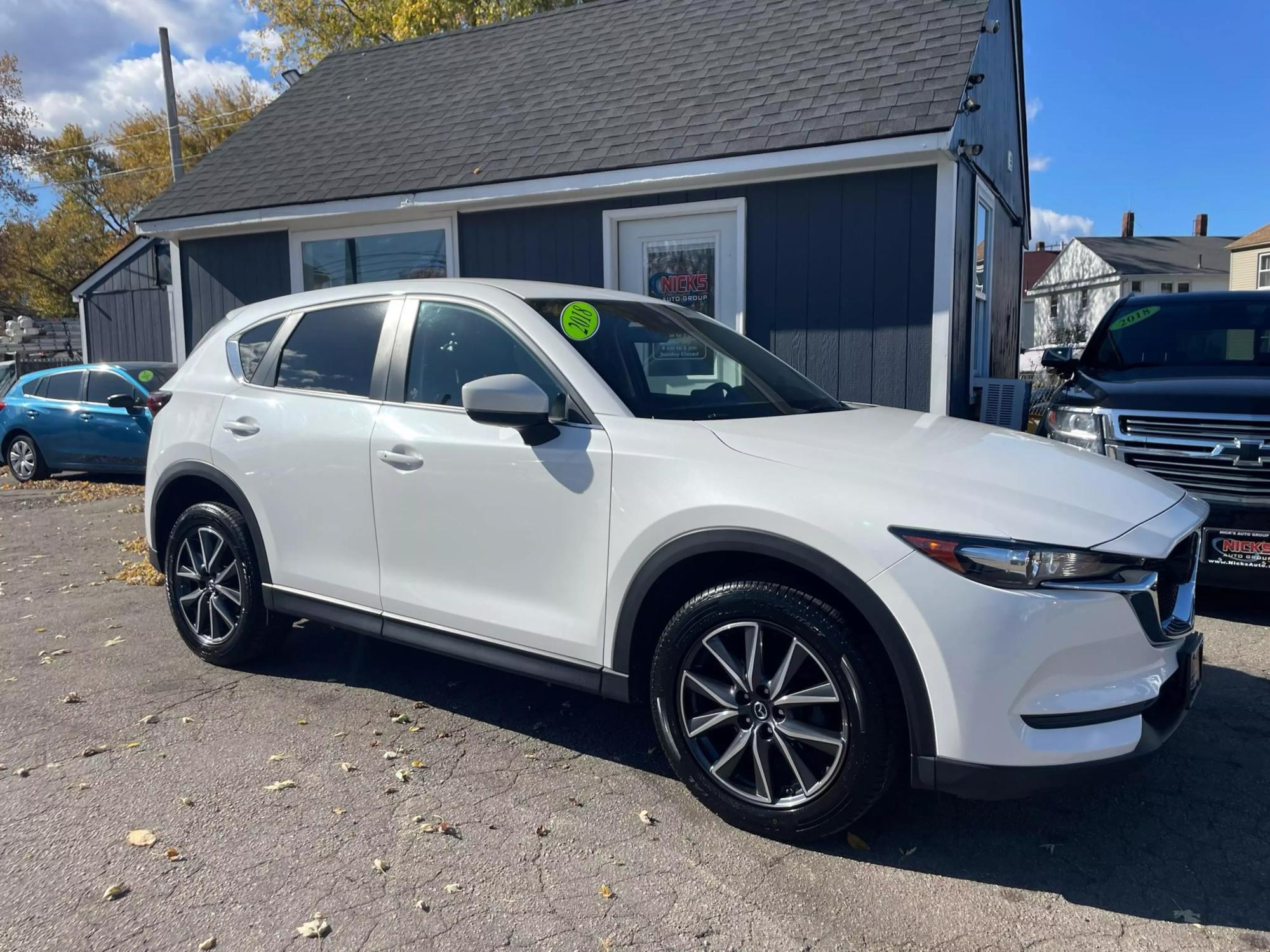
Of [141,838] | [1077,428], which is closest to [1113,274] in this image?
[1077,428]

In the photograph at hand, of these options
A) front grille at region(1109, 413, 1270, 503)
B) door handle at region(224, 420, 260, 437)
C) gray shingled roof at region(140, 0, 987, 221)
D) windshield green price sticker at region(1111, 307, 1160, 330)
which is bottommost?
front grille at region(1109, 413, 1270, 503)

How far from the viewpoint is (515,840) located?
296 cm

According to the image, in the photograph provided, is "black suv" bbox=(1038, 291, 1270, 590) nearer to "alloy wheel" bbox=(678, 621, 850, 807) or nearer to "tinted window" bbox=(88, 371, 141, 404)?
"alloy wheel" bbox=(678, 621, 850, 807)

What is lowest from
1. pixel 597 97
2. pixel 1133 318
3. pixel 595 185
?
pixel 1133 318

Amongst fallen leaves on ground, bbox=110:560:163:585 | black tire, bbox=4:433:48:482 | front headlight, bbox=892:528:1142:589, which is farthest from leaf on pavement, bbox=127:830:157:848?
black tire, bbox=4:433:48:482

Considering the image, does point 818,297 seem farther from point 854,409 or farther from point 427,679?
point 427,679

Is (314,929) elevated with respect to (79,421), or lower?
lower

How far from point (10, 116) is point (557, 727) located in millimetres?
40210

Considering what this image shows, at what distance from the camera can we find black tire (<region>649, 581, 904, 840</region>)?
8.73 ft

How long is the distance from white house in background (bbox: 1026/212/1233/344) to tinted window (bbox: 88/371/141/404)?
40494 millimetres

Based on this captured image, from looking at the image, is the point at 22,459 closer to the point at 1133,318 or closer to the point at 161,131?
the point at 1133,318

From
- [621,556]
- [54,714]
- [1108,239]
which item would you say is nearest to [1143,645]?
[621,556]

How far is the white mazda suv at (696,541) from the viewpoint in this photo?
8.28ft

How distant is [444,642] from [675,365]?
141cm
